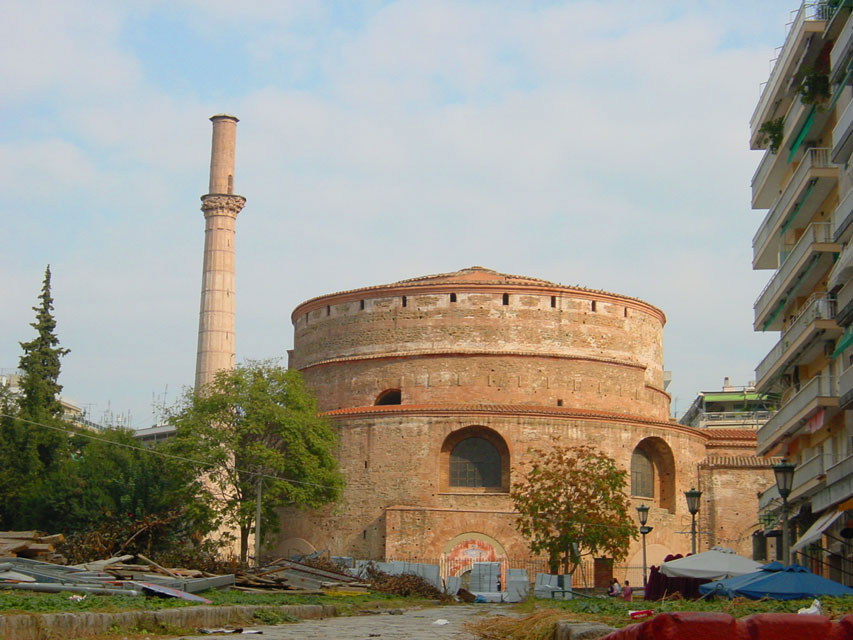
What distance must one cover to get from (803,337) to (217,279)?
104ft

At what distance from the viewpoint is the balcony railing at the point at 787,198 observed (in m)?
21.8

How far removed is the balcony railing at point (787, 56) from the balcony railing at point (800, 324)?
449cm

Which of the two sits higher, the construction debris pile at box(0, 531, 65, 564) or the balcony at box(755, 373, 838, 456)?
the balcony at box(755, 373, 838, 456)

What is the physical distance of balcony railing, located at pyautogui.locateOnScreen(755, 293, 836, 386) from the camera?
851 inches

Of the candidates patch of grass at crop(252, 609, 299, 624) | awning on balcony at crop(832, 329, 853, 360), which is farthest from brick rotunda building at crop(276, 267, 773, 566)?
patch of grass at crop(252, 609, 299, 624)

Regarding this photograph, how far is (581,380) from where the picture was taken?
38438mm

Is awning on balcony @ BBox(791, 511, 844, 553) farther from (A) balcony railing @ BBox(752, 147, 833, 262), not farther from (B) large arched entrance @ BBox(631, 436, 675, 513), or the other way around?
(B) large arched entrance @ BBox(631, 436, 675, 513)

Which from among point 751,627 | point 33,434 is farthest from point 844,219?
point 33,434

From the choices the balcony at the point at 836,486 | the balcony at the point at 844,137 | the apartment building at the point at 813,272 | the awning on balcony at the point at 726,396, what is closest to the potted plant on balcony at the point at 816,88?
the apartment building at the point at 813,272

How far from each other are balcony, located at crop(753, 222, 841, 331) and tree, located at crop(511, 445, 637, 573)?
695 centimetres

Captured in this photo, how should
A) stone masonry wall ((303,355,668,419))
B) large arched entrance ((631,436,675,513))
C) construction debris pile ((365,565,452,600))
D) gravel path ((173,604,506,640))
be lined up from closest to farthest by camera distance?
gravel path ((173,604,506,640))
construction debris pile ((365,565,452,600))
large arched entrance ((631,436,675,513))
stone masonry wall ((303,355,668,419))

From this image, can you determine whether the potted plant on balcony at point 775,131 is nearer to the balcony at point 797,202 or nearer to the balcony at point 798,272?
the balcony at point 797,202

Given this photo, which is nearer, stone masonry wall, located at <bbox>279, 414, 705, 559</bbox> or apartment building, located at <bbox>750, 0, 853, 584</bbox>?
apartment building, located at <bbox>750, 0, 853, 584</bbox>

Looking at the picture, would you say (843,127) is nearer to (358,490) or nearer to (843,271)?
(843,271)
